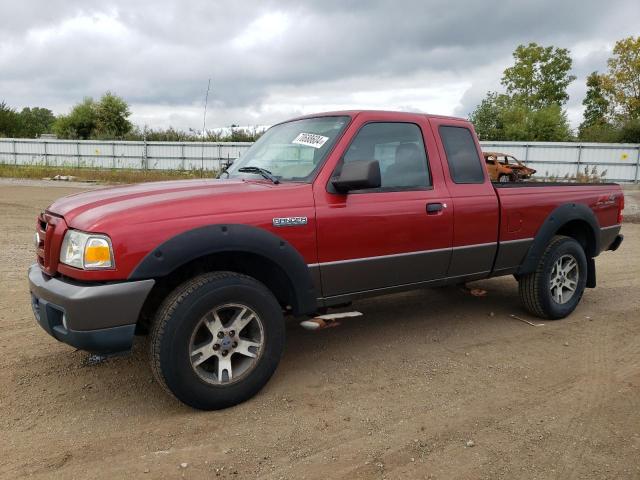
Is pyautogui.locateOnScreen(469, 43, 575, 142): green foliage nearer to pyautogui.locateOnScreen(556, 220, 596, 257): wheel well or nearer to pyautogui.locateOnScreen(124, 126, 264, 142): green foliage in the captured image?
pyautogui.locateOnScreen(124, 126, 264, 142): green foliage

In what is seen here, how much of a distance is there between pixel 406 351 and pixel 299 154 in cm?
184

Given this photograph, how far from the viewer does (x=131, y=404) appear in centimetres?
340

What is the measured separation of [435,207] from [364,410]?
66.1 inches

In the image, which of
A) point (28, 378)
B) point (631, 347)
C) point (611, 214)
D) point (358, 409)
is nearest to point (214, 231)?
point (358, 409)

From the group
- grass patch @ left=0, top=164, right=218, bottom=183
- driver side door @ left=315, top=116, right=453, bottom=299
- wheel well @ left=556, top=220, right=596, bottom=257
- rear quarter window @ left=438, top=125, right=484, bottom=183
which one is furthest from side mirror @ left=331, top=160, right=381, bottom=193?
grass patch @ left=0, top=164, right=218, bottom=183

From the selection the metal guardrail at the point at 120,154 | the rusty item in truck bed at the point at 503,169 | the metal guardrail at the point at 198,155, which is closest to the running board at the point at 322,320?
the rusty item in truck bed at the point at 503,169

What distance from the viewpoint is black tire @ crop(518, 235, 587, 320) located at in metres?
5.01

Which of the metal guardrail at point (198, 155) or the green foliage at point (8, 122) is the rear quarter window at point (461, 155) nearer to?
the metal guardrail at point (198, 155)

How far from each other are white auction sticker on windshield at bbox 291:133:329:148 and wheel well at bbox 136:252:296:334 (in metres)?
1.00

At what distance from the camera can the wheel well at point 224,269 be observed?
3.34 m

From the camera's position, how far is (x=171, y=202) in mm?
3160

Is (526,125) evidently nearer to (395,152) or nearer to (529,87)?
(529,87)

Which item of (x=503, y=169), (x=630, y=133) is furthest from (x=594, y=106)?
(x=503, y=169)

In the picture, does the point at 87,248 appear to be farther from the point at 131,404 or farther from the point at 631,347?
the point at 631,347
